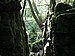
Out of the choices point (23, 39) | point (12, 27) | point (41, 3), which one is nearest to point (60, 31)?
point (12, 27)

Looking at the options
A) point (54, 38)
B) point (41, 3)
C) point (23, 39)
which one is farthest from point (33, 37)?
point (54, 38)

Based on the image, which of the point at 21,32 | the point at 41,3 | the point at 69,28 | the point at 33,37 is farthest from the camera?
the point at 41,3

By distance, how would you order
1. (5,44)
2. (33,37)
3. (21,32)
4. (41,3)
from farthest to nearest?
1. (41,3)
2. (33,37)
3. (21,32)
4. (5,44)

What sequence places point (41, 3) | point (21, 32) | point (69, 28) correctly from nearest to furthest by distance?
point (69, 28)
point (21, 32)
point (41, 3)

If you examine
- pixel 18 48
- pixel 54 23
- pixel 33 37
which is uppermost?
pixel 54 23

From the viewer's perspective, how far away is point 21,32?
13.5ft

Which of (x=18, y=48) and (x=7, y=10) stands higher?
(x=7, y=10)

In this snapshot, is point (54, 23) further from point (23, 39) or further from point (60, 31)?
point (23, 39)

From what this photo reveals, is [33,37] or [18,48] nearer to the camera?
[18,48]

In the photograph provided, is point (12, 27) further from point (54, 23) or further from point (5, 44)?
point (54, 23)

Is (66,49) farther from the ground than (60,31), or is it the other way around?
(60,31)

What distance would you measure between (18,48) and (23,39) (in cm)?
46

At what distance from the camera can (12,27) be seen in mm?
3709

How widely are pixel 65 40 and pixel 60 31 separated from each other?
151 mm
